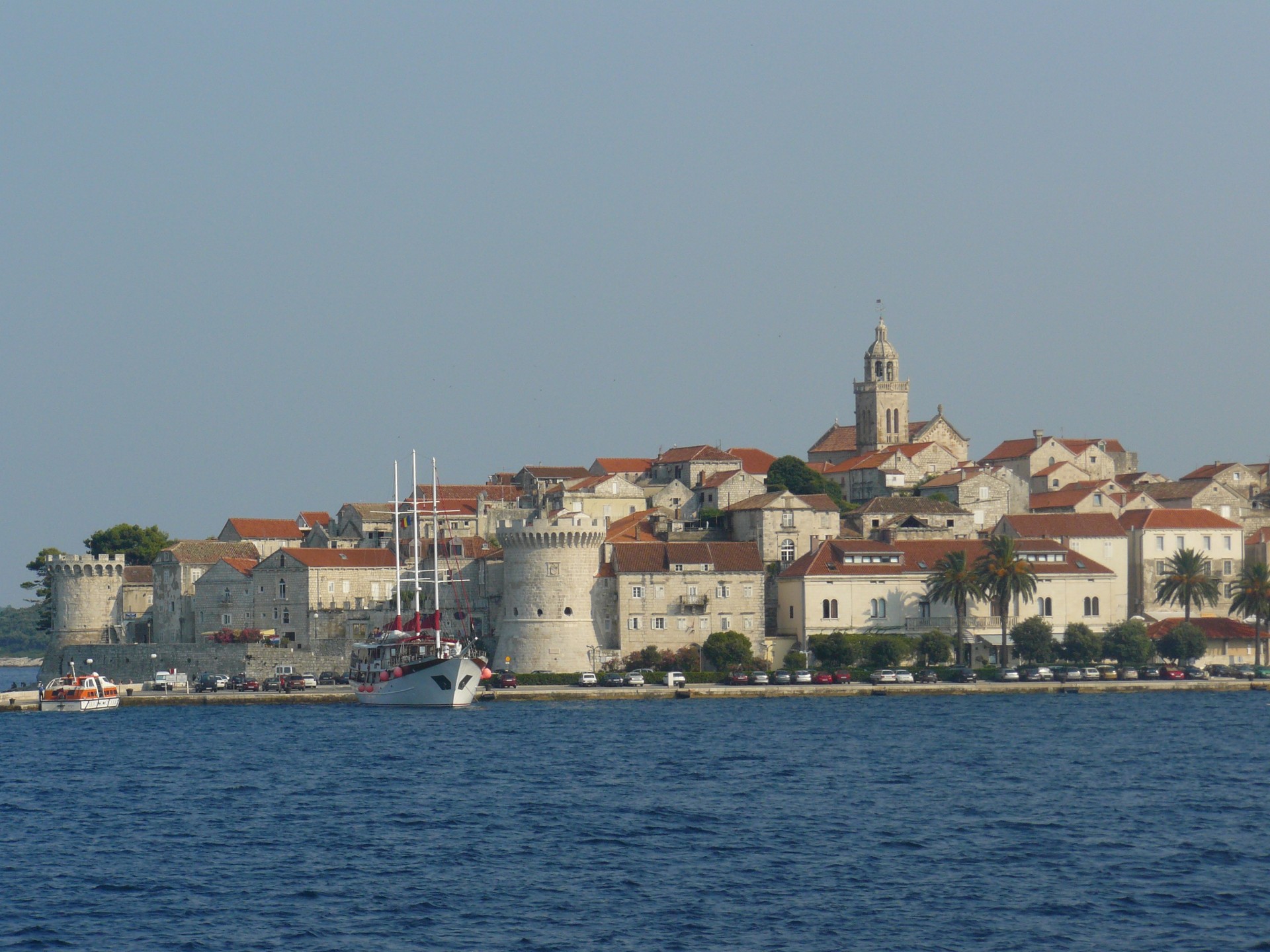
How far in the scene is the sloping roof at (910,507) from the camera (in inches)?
4063

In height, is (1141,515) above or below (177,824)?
above

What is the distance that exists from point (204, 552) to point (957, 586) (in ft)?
127

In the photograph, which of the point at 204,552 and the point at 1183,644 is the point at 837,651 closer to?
the point at 1183,644

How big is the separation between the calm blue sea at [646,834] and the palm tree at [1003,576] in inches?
570

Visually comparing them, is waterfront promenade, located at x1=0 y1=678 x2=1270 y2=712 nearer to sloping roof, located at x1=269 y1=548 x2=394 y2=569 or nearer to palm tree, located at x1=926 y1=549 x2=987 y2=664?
palm tree, located at x1=926 y1=549 x2=987 y2=664

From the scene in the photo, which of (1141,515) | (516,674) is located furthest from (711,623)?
(1141,515)

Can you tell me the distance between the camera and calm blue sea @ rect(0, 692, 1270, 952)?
34.3 m

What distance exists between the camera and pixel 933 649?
88812mm

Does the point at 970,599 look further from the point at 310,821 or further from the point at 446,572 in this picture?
the point at 310,821

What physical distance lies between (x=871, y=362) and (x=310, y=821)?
306 ft

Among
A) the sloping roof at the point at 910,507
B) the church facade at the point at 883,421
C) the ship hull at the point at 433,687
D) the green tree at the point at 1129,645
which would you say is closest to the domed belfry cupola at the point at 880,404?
the church facade at the point at 883,421

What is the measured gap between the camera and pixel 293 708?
83625 mm

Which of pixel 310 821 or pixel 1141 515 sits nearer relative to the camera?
pixel 310 821

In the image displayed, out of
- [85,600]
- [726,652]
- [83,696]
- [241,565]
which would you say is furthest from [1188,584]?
[85,600]
